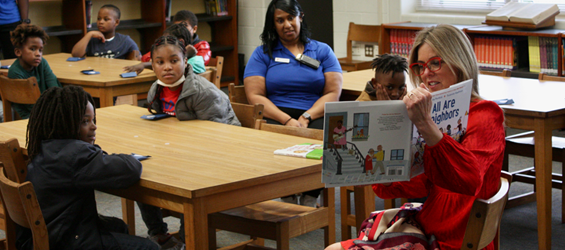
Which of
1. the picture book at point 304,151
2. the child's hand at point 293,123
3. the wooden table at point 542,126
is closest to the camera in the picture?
the picture book at point 304,151

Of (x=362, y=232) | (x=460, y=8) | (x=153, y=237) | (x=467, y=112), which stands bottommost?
(x=153, y=237)

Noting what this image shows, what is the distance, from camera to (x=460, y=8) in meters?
5.90

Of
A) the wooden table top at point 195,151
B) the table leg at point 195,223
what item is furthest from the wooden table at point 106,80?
the table leg at point 195,223

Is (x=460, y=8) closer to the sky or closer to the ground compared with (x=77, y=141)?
closer to the sky

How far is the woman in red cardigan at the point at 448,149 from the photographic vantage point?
1466 mm

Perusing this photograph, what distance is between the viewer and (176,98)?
2.95 meters

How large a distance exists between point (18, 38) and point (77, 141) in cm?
253

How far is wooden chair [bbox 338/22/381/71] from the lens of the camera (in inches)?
237

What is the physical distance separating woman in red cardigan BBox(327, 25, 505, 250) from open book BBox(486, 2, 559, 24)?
3536mm

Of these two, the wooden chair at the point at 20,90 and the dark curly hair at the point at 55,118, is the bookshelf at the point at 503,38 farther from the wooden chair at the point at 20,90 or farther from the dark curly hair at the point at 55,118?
the dark curly hair at the point at 55,118

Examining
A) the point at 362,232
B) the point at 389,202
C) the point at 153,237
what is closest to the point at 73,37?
the point at 153,237

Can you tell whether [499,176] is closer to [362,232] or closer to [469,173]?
[469,173]

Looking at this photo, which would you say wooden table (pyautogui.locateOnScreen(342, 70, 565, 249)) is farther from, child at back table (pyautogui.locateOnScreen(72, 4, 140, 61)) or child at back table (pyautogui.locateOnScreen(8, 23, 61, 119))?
child at back table (pyautogui.locateOnScreen(72, 4, 140, 61))

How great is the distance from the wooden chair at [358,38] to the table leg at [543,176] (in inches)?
131
